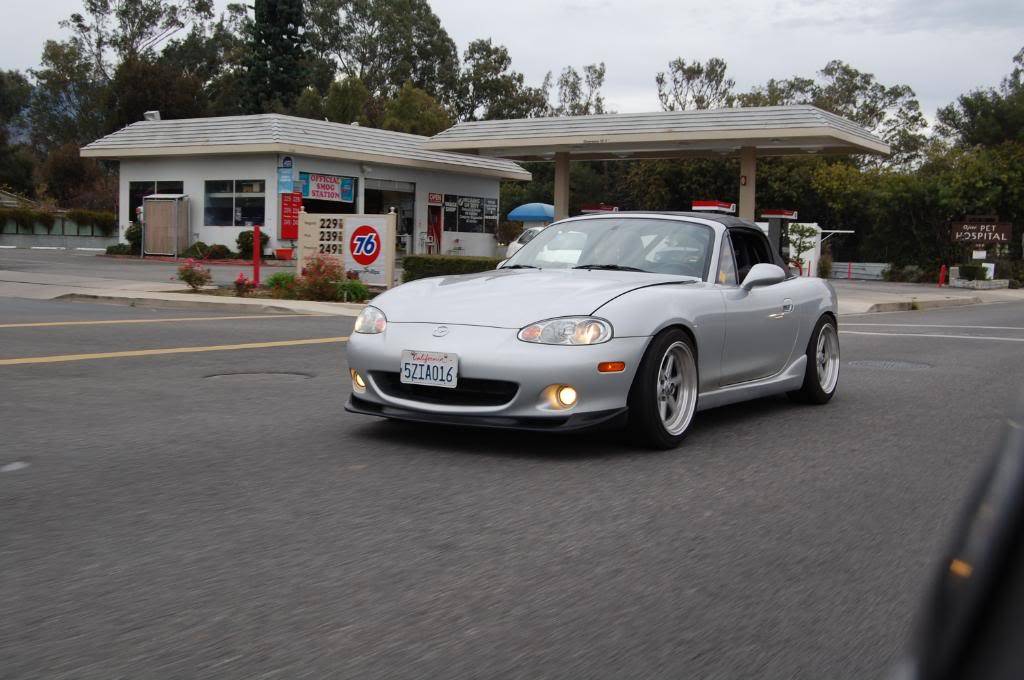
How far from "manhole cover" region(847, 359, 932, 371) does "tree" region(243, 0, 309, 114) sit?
62.2m

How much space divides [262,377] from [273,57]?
6514 cm

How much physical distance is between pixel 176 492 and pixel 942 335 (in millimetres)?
13865

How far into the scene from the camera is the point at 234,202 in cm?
3738

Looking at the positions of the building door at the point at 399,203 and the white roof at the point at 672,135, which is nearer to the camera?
the white roof at the point at 672,135

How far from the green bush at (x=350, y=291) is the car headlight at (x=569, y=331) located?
13859mm

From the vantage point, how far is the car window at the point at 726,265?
23.3ft

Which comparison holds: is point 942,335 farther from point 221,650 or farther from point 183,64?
point 183,64

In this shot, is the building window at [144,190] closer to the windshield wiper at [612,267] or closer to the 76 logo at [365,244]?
the 76 logo at [365,244]

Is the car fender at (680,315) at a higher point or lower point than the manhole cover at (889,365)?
higher

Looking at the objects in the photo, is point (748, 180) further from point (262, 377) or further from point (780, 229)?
point (262, 377)

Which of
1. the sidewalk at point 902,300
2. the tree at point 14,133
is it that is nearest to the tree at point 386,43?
the tree at point 14,133

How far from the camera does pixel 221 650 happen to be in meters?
3.06

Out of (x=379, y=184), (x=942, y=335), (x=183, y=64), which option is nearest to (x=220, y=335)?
Answer: (x=942, y=335)

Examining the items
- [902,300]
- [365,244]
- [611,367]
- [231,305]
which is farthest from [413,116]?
[611,367]
